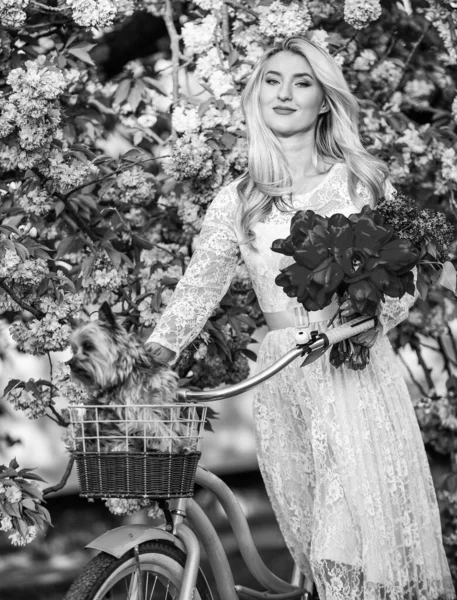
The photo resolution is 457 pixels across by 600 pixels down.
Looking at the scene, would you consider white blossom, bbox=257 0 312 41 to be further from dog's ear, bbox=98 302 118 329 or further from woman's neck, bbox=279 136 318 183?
dog's ear, bbox=98 302 118 329

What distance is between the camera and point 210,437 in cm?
682

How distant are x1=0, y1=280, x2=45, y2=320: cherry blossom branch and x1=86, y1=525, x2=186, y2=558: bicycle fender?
3.25 ft

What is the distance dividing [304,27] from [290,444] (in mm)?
1490

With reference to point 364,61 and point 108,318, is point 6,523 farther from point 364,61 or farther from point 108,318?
point 364,61

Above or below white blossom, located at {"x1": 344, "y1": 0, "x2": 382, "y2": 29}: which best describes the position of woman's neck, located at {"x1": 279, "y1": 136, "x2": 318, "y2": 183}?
below

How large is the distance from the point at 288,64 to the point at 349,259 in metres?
0.93

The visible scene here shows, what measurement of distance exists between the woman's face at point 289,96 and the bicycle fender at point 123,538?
4.05 feet

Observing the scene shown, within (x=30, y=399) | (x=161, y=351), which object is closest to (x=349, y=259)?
(x=161, y=351)

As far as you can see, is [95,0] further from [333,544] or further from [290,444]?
[333,544]

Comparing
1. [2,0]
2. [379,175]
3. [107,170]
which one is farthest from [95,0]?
[379,175]

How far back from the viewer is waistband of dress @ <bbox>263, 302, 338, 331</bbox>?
8.57ft

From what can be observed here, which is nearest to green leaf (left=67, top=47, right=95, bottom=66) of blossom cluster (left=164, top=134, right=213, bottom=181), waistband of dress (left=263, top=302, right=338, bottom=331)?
blossom cluster (left=164, top=134, right=213, bottom=181)

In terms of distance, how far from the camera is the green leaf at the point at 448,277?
8.38ft

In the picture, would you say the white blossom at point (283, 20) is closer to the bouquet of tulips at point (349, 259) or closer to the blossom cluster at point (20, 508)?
the bouquet of tulips at point (349, 259)
